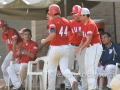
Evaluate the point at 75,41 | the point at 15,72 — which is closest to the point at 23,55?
the point at 15,72

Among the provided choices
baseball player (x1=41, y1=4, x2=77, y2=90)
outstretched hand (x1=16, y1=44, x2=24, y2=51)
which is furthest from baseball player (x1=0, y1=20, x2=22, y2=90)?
baseball player (x1=41, y1=4, x2=77, y2=90)

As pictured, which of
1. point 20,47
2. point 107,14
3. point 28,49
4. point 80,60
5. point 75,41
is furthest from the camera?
point 107,14

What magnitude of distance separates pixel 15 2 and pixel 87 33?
5.76 ft

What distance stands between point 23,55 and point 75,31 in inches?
63.5

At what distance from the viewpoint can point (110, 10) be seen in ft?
33.9

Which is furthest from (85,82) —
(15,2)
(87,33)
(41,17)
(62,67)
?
(41,17)

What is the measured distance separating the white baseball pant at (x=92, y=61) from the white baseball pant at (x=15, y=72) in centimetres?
195

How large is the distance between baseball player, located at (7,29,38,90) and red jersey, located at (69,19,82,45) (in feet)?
3.71

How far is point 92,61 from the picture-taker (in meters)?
7.01

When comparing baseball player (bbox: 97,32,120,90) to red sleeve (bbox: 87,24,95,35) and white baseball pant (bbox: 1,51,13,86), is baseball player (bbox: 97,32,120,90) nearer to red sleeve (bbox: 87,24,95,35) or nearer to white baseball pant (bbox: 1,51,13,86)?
red sleeve (bbox: 87,24,95,35)

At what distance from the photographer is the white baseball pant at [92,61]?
6992 millimetres

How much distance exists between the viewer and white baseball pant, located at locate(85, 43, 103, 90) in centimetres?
699

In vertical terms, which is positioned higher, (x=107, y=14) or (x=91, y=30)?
(x=107, y=14)

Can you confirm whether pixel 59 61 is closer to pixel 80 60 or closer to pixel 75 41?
pixel 80 60
